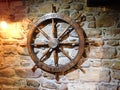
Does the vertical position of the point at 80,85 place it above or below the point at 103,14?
below

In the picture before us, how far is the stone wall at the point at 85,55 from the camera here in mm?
2613

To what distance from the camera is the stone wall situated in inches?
103

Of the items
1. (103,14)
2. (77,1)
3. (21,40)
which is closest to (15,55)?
(21,40)

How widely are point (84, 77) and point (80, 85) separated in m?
0.11

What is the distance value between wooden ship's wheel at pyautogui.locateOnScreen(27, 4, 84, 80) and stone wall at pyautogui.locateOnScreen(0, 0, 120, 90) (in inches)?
3.5

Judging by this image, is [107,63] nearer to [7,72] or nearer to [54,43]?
[54,43]

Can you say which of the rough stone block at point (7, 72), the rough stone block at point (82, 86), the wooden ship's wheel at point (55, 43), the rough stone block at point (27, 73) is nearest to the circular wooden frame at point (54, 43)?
the wooden ship's wheel at point (55, 43)

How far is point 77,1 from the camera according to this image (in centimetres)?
273

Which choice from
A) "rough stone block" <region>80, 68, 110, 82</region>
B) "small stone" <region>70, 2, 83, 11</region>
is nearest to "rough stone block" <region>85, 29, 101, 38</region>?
"small stone" <region>70, 2, 83, 11</region>

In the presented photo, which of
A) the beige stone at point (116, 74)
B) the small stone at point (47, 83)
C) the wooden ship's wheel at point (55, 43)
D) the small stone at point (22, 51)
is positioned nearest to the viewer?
the beige stone at point (116, 74)

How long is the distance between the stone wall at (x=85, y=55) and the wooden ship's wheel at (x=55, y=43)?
9 centimetres

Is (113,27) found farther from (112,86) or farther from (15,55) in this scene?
(15,55)

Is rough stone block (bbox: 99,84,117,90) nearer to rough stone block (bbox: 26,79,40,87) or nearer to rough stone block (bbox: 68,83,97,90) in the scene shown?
rough stone block (bbox: 68,83,97,90)

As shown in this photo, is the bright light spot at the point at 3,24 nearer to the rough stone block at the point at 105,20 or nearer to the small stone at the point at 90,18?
the small stone at the point at 90,18
